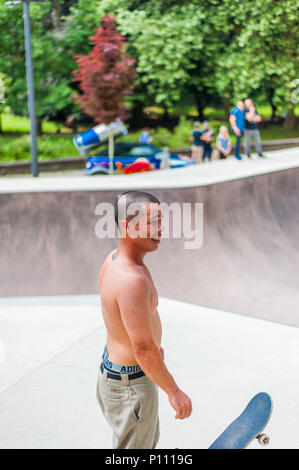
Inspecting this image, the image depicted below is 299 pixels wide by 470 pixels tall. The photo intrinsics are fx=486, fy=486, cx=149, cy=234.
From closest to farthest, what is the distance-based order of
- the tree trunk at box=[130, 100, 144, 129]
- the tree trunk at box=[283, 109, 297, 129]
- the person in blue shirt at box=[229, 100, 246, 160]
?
1. the person in blue shirt at box=[229, 100, 246, 160]
2. the tree trunk at box=[283, 109, 297, 129]
3. the tree trunk at box=[130, 100, 144, 129]

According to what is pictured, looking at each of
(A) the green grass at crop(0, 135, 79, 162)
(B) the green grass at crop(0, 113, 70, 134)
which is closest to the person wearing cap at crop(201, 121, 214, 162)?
(A) the green grass at crop(0, 135, 79, 162)

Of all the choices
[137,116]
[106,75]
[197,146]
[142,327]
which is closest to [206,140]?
[197,146]

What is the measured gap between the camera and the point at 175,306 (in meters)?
4.65

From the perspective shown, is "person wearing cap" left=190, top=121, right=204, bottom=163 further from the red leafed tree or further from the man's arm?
the man's arm

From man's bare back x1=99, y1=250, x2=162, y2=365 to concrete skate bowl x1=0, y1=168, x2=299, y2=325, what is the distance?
3670 mm

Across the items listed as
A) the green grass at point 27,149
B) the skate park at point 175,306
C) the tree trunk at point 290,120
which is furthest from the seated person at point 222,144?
the green grass at point 27,149

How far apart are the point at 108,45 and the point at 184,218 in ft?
27.6

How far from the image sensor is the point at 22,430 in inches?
112

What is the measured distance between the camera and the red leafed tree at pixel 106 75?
44.2ft

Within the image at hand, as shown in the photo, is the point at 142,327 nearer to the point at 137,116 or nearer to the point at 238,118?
the point at 238,118

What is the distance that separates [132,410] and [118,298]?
19.3 inches

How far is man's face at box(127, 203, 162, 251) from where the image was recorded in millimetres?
1869

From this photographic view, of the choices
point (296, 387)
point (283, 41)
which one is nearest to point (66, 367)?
point (296, 387)

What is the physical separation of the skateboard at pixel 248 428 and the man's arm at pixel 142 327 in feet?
1.24
